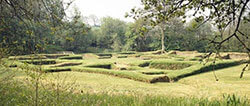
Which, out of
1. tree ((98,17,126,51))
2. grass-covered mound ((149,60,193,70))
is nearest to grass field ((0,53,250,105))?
grass-covered mound ((149,60,193,70))

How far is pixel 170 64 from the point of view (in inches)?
711

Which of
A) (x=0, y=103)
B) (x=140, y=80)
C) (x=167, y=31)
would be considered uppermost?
(x=167, y=31)

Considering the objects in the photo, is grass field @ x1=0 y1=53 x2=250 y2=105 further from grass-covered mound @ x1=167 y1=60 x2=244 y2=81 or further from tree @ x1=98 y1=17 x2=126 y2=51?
tree @ x1=98 y1=17 x2=126 y2=51

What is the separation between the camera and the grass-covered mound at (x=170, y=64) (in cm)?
1748

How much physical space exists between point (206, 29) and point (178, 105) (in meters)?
69.6

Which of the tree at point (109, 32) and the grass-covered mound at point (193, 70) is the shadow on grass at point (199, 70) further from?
the tree at point (109, 32)

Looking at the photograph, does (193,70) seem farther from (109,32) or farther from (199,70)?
(109,32)

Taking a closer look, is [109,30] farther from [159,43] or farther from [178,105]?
[178,105]

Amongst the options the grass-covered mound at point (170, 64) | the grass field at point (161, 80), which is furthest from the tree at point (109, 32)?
the grass field at point (161, 80)

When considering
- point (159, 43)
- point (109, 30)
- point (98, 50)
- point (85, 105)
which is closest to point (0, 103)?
point (85, 105)

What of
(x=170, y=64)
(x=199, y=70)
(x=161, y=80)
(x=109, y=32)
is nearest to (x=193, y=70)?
(x=199, y=70)

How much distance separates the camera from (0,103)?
3758 millimetres

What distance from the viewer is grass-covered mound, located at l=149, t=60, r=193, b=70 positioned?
17.5m

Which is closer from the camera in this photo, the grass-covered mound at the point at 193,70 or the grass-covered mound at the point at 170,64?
the grass-covered mound at the point at 193,70
